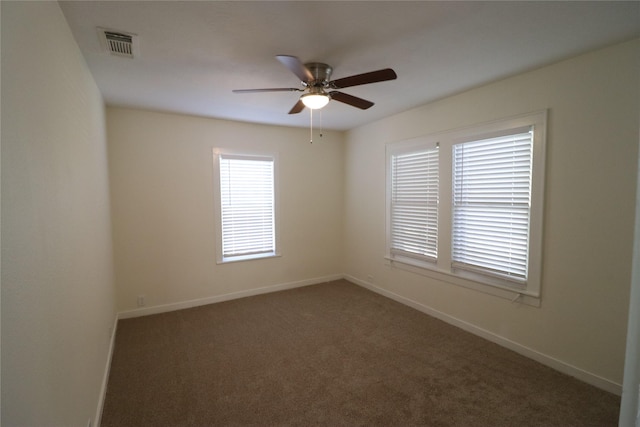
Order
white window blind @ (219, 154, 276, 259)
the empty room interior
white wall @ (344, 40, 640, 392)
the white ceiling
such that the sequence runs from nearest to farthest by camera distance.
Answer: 1. the empty room interior
2. the white ceiling
3. white wall @ (344, 40, 640, 392)
4. white window blind @ (219, 154, 276, 259)

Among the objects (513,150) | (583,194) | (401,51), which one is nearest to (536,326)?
(583,194)

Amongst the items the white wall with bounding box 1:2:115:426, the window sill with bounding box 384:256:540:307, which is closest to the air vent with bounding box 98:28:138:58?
the white wall with bounding box 1:2:115:426

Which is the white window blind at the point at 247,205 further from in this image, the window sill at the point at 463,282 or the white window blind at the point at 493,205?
the white window blind at the point at 493,205

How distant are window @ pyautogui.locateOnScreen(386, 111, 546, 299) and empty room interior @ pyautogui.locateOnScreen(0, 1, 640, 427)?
2 centimetres

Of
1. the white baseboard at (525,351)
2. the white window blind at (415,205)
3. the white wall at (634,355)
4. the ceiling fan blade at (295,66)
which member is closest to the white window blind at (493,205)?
the white window blind at (415,205)

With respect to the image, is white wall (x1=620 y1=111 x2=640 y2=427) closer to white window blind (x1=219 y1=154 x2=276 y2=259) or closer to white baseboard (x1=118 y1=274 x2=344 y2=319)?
white window blind (x1=219 y1=154 x2=276 y2=259)

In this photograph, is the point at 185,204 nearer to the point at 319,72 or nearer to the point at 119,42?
the point at 119,42

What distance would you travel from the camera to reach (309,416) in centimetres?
208

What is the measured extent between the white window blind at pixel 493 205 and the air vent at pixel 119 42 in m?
3.20

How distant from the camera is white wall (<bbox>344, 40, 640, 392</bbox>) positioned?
7.20 ft

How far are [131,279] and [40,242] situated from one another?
2.93 metres

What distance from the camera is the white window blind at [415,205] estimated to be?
3658 mm

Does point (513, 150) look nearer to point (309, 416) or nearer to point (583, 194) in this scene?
point (583, 194)

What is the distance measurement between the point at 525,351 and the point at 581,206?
1450 millimetres
